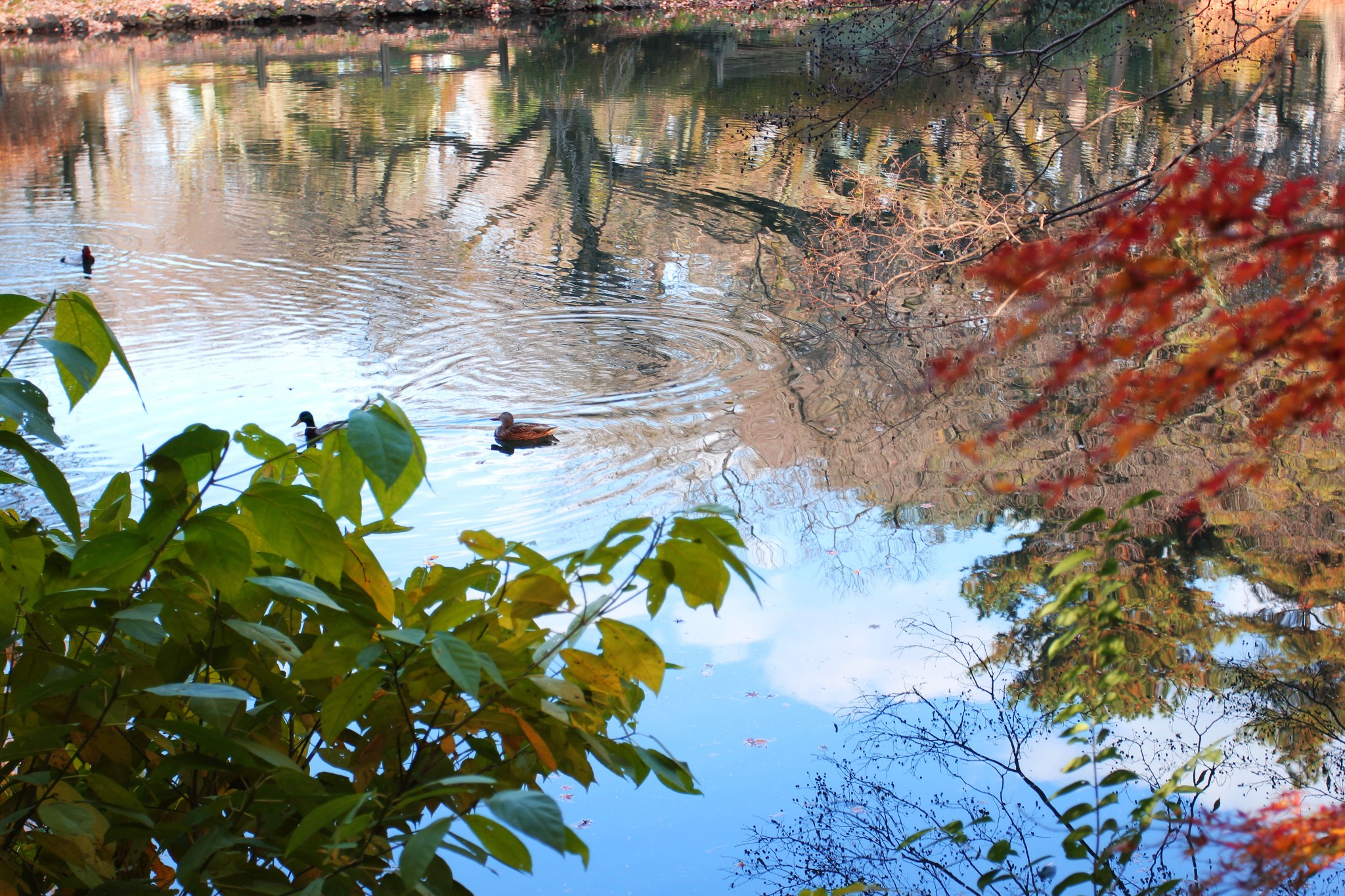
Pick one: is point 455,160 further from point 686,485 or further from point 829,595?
point 829,595

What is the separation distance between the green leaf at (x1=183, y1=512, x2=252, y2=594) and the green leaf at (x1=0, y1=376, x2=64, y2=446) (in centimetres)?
16

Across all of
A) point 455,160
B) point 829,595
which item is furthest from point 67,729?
point 455,160

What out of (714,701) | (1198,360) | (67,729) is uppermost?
(1198,360)

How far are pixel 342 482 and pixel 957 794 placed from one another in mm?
2738

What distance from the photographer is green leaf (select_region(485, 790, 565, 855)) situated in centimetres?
81

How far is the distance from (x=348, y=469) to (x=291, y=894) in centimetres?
43

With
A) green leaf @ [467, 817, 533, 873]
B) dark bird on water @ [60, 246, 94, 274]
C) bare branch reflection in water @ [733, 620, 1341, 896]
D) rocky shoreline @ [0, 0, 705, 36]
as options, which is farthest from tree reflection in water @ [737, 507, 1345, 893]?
rocky shoreline @ [0, 0, 705, 36]

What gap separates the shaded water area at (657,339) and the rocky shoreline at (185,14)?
9.83m

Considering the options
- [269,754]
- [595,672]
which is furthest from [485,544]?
[269,754]

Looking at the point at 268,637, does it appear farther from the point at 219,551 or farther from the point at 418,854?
the point at 418,854

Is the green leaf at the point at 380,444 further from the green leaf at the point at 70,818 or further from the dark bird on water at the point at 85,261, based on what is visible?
the dark bird on water at the point at 85,261

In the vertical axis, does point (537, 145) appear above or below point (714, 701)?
above

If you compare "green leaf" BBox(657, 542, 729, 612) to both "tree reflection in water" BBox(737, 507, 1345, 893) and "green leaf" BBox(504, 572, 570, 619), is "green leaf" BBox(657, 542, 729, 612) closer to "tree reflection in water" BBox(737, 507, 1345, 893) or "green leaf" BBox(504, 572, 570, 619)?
"green leaf" BBox(504, 572, 570, 619)

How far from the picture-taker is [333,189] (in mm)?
11648
